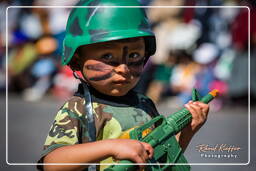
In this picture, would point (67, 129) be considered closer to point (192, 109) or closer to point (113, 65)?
point (113, 65)

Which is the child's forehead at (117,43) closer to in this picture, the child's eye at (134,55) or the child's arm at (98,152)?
the child's eye at (134,55)

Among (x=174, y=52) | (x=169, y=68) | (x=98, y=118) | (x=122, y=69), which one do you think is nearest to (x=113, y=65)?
(x=122, y=69)

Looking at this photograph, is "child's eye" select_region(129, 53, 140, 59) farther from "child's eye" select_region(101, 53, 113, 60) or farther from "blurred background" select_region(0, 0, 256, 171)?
"blurred background" select_region(0, 0, 256, 171)

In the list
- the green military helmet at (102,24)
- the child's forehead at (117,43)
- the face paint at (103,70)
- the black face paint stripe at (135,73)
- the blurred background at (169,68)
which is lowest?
the blurred background at (169,68)

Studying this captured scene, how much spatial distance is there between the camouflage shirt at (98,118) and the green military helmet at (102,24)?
130 millimetres

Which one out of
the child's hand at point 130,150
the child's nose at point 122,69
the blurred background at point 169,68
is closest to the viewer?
the child's hand at point 130,150

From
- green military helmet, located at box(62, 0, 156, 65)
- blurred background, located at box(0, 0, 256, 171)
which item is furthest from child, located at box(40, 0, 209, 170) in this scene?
blurred background, located at box(0, 0, 256, 171)

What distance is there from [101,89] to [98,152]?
200mm

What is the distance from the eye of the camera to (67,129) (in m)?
1.44

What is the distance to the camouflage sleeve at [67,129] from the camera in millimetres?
1432

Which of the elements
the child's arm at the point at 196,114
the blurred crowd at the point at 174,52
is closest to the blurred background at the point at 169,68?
the blurred crowd at the point at 174,52

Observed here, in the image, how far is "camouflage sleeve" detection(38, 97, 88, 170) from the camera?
1432 millimetres

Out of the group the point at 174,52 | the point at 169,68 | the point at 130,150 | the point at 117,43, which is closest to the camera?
the point at 130,150

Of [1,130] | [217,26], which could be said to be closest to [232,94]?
[217,26]
